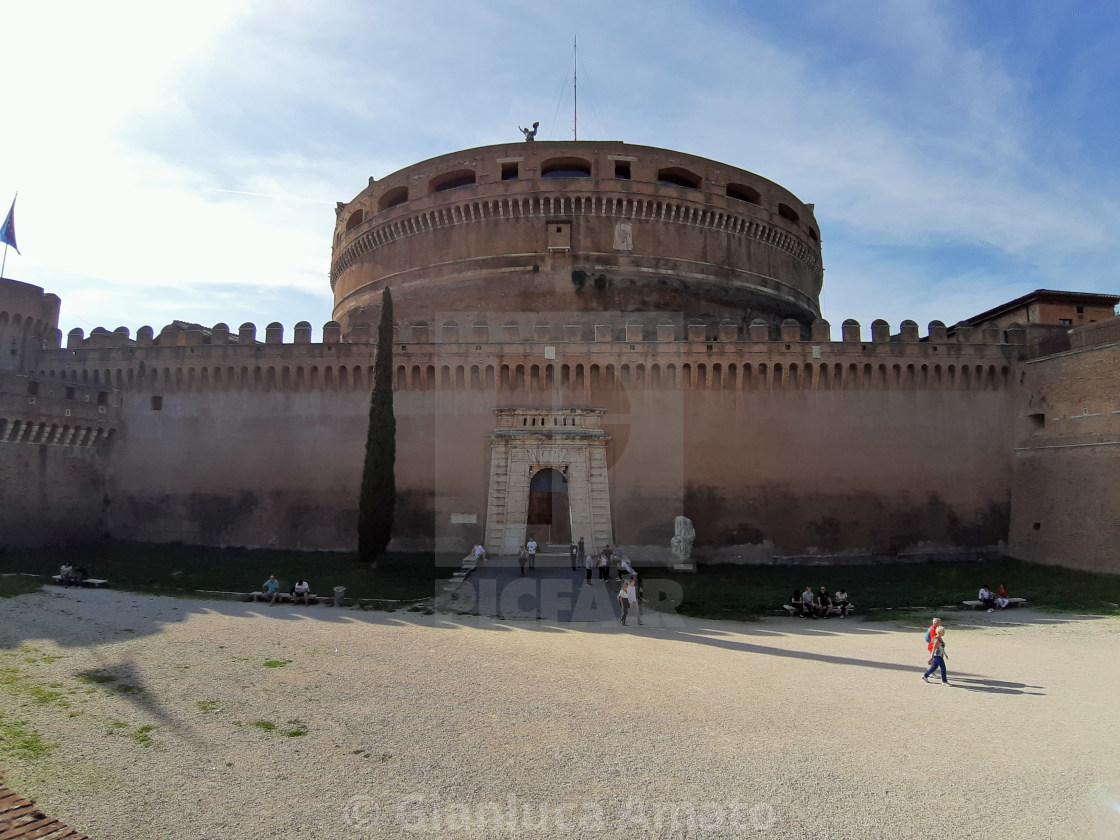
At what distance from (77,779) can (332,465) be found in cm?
1508

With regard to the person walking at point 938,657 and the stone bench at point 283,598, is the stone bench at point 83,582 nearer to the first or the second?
the stone bench at point 283,598

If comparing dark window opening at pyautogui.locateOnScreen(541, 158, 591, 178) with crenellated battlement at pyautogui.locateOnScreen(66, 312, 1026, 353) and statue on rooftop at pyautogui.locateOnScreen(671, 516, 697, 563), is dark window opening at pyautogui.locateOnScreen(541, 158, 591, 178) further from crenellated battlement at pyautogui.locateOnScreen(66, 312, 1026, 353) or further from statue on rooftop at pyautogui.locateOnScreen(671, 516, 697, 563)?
statue on rooftop at pyautogui.locateOnScreen(671, 516, 697, 563)

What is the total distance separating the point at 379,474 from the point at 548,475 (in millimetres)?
4889

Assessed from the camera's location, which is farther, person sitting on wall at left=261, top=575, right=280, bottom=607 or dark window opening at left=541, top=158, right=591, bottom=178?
dark window opening at left=541, top=158, right=591, bottom=178

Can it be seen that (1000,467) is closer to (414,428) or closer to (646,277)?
(646,277)

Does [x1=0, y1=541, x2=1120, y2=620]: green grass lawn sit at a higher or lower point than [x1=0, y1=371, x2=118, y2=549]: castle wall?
lower

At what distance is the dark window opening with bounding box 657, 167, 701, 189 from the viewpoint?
2692cm

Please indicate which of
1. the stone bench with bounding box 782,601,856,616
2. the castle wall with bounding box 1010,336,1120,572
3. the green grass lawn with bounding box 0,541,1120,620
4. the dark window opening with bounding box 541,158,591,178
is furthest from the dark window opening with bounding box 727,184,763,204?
the stone bench with bounding box 782,601,856,616

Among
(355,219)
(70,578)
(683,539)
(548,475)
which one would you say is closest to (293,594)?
(70,578)

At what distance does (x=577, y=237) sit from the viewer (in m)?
25.7

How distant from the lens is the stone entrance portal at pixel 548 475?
63.8 feet

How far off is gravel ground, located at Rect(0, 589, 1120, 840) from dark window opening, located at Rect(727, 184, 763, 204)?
20.7m

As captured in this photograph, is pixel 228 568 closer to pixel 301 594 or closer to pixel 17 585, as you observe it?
pixel 17 585

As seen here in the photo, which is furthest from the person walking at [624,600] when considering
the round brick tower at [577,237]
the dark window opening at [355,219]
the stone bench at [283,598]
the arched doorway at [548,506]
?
the dark window opening at [355,219]
